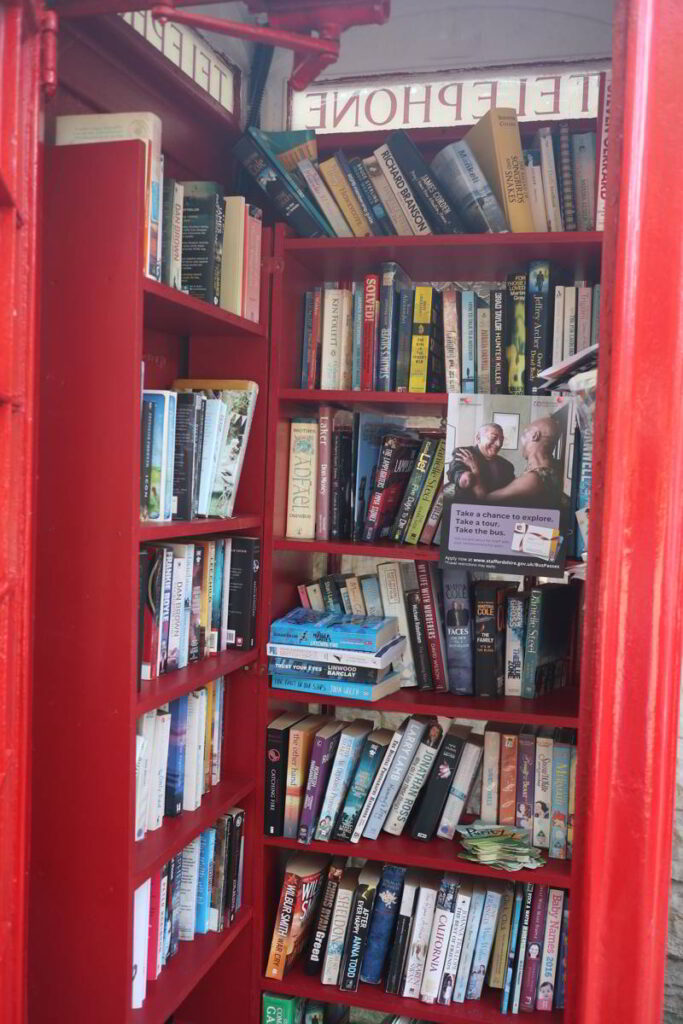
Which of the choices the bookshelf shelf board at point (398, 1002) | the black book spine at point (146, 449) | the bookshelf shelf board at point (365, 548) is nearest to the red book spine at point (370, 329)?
the bookshelf shelf board at point (365, 548)

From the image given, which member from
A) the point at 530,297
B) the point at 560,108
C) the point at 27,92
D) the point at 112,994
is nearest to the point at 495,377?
the point at 530,297

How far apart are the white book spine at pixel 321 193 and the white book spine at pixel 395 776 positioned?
45.2 inches

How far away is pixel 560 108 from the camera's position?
2.23 meters

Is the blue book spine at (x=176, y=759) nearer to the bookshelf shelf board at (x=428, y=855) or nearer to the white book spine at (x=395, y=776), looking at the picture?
Result: the bookshelf shelf board at (x=428, y=855)

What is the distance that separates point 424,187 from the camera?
199 cm

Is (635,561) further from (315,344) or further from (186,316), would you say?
(315,344)

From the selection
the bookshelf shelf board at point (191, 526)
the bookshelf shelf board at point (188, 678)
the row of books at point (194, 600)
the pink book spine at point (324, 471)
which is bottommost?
the bookshelf shelf board at point (188, 678)

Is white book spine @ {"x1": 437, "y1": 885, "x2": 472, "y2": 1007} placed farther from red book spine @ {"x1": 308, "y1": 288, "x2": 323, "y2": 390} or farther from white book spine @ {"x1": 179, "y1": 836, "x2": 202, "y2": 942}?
red book spine @ {"x1": 308, "y1": 288, "x2": 323, "y2": 390}

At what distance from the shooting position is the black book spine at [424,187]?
1.97 meters

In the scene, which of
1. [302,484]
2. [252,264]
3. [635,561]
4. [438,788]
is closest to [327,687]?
[438,788]

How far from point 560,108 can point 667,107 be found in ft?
5.14

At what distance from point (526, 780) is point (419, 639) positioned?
0.39m

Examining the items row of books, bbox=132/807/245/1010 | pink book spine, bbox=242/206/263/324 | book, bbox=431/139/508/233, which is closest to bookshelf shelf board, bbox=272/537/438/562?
pink book spine, bbox=242/206/263/324

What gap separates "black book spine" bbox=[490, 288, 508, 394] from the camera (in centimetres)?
197
